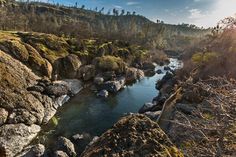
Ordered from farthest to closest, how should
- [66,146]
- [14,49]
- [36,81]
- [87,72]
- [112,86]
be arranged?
[87,72] → [112,86] → [14,49] → [36,81] → [66,146]

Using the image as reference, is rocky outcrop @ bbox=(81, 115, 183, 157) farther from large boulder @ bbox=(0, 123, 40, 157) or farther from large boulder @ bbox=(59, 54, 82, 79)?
large boulder @ bbox=(59, 54, 82, 79)

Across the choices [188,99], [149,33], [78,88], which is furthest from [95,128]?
[149,33]

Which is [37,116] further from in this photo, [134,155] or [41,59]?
[134,155]

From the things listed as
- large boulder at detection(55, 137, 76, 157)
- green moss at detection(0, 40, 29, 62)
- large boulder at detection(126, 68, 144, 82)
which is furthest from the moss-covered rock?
large boulder at detection(55, 137, 76, 157)

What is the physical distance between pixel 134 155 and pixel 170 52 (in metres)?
131

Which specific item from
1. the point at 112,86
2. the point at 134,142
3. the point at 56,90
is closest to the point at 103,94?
the point at 112,86

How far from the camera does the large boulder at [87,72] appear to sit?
50881 mm

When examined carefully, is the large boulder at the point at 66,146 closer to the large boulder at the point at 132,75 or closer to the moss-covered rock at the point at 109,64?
the moss-covered rock at the point at 109,64

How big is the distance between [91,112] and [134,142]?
2996cm

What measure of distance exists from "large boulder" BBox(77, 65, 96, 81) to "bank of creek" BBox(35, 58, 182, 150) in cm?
467

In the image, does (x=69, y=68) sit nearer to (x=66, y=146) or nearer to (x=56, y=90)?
(x=56, y=90)

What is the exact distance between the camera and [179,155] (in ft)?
16.8

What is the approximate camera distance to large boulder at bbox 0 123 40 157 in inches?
910

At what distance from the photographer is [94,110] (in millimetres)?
35594
